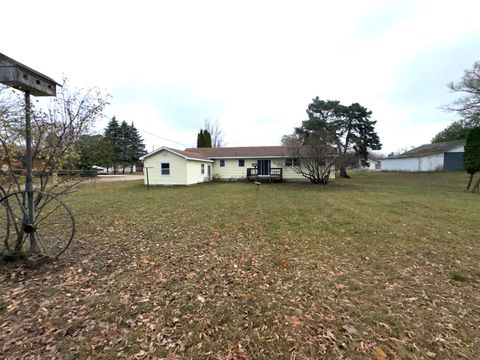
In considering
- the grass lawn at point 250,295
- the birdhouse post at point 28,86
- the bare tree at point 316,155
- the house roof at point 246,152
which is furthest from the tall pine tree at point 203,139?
the birdhouse post at point 28,86

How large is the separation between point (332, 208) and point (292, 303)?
6451mm

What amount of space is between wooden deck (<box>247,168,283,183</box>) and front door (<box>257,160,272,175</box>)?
351mm

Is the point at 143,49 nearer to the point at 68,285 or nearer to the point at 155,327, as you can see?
the point at 68,285

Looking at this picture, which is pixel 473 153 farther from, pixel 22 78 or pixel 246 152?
pixel 22 78

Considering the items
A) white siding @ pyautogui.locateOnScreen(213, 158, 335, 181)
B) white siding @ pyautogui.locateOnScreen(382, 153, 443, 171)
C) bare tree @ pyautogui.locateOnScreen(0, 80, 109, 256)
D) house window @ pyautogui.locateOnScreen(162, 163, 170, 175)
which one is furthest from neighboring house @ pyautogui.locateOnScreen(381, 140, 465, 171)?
bare tree @ pyautogui.locateOnScreen(0, 80, 109, 256)

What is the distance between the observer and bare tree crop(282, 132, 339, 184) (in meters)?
16.1

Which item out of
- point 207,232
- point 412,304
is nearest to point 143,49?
point 207,232

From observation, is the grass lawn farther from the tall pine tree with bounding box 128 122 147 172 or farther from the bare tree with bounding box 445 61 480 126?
the tall pine tree with bounding box 128 122 147 172

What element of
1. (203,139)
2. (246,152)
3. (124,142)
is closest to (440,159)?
(246,152)

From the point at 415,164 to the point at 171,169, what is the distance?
105 ft

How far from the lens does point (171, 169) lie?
56.1ft

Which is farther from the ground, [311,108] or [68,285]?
[311,108]

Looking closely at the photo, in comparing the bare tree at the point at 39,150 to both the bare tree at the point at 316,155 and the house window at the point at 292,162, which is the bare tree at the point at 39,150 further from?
the house window at the point at 292,162

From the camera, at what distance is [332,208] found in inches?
341
